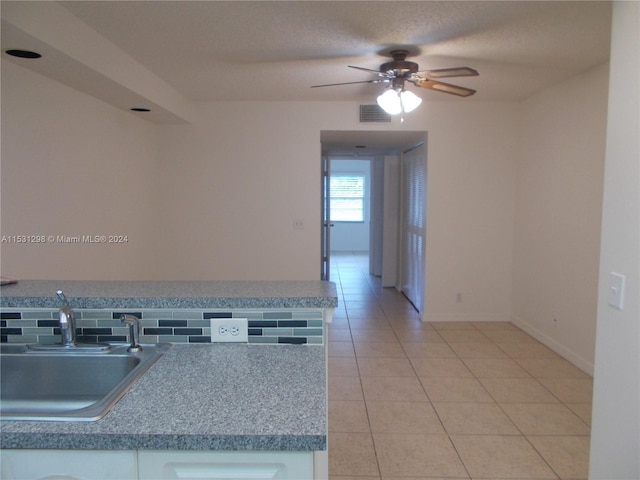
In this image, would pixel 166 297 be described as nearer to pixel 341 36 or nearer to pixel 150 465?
pixel 150 465

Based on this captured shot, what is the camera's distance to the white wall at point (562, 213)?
11.1 ft

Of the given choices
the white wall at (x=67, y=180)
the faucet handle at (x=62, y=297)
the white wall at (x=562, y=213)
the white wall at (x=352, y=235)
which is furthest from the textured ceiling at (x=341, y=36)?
the white wall at (x=352, y=235)

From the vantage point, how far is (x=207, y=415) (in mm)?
1016

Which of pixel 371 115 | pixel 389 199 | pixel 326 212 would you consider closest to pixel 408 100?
pixel 371 115

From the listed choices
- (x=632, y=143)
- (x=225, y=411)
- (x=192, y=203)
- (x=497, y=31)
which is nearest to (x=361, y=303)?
(x=192, y=203)

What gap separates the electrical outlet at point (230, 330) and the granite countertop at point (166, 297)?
55mm

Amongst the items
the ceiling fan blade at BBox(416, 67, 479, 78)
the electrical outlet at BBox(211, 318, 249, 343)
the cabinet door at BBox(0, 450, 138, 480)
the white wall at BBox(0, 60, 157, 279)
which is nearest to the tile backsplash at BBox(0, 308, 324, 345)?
the electrical outlet at BBox(211, 318, 249, 343)

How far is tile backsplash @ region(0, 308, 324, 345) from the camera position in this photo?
146 centimetres

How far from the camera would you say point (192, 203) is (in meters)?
4.87

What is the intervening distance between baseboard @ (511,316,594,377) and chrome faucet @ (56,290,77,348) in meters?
3.52

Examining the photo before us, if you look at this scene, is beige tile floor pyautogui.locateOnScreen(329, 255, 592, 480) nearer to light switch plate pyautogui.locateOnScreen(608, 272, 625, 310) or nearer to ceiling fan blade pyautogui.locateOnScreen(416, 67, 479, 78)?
light switch plate pyautogui.locateOnScreen(608, 272, 625, 310)

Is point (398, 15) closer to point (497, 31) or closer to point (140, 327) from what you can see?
point (497, 31)

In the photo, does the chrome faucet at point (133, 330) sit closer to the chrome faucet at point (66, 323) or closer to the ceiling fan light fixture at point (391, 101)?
the chrome faucet at point (66, 323)

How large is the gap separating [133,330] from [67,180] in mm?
2156
